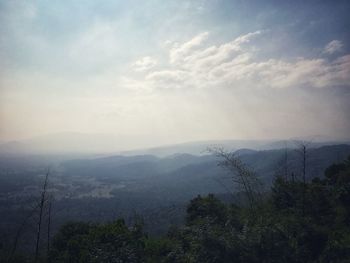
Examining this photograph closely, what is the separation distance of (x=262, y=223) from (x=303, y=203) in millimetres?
7142

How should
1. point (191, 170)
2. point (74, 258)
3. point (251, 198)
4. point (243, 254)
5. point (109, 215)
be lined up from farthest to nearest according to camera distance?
point (191, 170), point (109, 215), point (251, 198), point (74, 258), point (243, 254)

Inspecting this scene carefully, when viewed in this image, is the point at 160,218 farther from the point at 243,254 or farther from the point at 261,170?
the point at 261,170

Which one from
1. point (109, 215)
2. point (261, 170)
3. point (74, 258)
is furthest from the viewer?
point (261, 170)

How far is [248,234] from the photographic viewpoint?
12320 millimetres

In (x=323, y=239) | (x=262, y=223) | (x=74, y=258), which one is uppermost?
(x=262, y=223)

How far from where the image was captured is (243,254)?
11.7m

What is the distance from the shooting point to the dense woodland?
1184 centimetres

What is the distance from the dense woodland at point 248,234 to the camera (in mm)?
11836

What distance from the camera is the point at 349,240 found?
1195 centimetres

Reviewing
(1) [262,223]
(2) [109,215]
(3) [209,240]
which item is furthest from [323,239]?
(2) [109,215]

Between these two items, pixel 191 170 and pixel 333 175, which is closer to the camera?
pixel 333 175

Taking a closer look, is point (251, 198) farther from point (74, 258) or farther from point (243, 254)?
point (74, 258)

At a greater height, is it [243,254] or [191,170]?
[243,254]

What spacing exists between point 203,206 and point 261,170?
409ft
